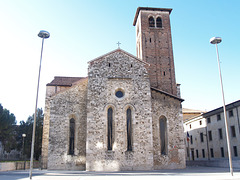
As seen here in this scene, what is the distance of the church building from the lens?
69.8ft

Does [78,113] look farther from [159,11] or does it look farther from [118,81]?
[159,11]

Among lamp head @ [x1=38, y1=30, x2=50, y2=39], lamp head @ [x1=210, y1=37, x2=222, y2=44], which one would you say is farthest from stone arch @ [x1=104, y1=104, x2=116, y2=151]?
lamp head @ [x1=210, y1=37, x2=222, y2=44]

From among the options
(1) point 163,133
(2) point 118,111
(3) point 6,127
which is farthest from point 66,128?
(3) point 6,127

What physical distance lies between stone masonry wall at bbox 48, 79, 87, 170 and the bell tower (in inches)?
416

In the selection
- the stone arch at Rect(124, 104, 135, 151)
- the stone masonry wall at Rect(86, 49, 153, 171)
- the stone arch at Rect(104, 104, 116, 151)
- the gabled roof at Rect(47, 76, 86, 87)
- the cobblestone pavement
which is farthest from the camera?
the gabled roof at Rect(47, 76, 86, 87)

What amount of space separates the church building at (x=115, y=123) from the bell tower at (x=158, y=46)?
5858mm

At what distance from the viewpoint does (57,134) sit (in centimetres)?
2314

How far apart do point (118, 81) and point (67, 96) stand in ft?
19.2

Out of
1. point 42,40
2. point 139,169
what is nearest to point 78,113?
point 139,169

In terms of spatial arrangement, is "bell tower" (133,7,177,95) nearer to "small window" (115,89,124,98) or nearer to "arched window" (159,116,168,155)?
"arched window" (159,116,168,155)

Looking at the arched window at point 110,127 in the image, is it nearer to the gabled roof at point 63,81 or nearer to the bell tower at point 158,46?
the bell tower at point 158,46

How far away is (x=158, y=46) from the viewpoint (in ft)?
104

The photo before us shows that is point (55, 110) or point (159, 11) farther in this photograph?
point (159, 11)

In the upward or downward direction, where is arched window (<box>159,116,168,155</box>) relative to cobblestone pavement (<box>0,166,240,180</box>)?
upward
